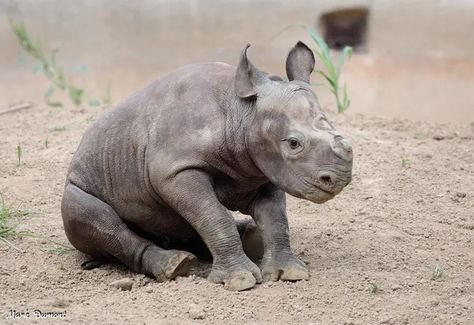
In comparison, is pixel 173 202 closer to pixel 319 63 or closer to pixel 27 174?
pixel 27 174

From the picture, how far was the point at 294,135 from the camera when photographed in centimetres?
450

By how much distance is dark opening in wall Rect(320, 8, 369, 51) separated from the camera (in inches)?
444

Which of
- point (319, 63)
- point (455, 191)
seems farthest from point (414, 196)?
point (319, 63)

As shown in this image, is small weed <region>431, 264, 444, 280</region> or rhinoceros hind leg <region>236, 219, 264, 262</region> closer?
small weed <region>431, 264, 444, 280</region>

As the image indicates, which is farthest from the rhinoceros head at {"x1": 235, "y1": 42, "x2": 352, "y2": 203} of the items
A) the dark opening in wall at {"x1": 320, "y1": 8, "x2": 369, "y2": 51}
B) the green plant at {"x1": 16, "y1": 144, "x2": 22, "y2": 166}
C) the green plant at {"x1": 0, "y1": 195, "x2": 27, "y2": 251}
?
the dark opening in wall at {"x1": 320, "y1": 8, "x2": 369, "y2": 51}

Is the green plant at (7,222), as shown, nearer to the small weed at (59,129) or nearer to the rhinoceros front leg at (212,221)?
the rhinoceros front leg at (212,221)

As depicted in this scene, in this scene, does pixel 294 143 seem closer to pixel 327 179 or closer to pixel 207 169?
pixel 327 179

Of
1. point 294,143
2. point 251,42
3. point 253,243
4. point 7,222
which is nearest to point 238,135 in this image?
point 294,143

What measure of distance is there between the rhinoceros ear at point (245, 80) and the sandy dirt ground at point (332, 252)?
3.18 feet

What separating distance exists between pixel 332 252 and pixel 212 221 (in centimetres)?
94

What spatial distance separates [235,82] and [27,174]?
2.43 metres

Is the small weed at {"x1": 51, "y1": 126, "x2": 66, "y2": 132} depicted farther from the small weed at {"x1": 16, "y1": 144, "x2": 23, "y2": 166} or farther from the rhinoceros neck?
the rhinoceros neck

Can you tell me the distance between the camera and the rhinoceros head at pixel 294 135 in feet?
14.4

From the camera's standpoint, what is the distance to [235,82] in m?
4.77
